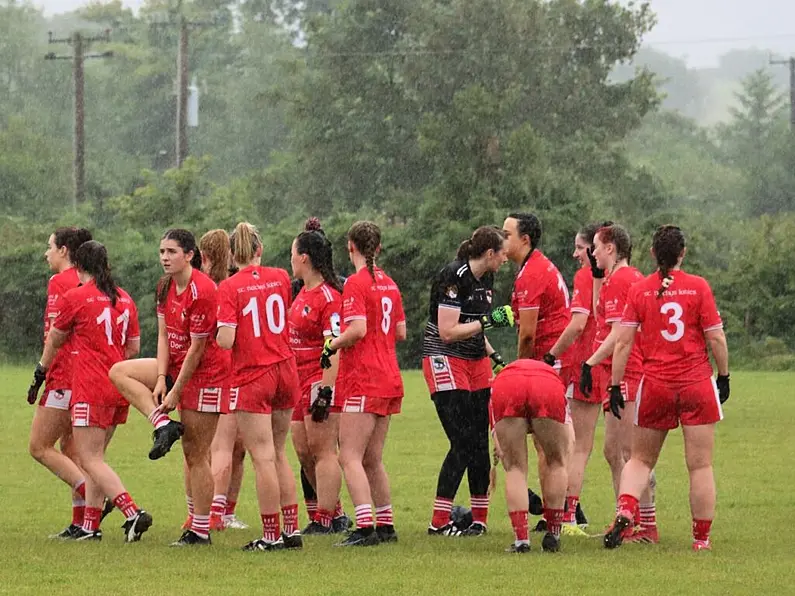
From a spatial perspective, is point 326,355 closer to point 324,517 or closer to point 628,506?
point 324,517

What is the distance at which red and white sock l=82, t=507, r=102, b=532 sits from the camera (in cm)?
1047

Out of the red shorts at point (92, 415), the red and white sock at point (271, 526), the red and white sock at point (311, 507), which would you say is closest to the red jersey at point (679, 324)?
the red and white sock at point (271, 526)

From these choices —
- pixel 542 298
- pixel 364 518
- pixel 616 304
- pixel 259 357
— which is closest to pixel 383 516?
pixel 364 518

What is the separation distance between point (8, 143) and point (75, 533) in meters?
53.4

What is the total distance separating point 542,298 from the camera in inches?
419

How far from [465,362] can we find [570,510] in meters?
1.23

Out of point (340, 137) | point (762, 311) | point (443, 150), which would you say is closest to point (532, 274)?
point (762, 311)

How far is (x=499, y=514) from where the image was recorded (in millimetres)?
12031

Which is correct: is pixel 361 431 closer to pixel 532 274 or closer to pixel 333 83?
pixel 532 274

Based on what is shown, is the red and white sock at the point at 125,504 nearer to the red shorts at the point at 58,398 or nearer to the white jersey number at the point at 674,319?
the red shorts at the point at 58,398

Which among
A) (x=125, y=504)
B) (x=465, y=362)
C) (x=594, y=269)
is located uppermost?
(x=594, y=269)

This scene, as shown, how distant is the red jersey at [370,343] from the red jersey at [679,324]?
1.57 metres

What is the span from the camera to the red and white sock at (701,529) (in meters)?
9.77

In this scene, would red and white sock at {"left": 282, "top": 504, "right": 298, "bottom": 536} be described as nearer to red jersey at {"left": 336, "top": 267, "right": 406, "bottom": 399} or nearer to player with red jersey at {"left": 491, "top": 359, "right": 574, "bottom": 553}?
red jersey at {"left": 336, "top": 267, "right": 406, "bottom": 399}
